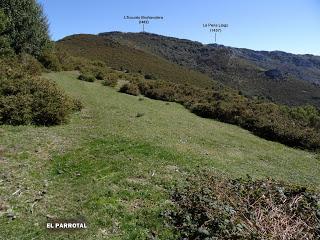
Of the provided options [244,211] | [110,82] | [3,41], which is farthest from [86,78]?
[244,211]

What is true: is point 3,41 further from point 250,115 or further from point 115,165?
point 115,165

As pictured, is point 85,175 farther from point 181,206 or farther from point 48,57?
point 48,57

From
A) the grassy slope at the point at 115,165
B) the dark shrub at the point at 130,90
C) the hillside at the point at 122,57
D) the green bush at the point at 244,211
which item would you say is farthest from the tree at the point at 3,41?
the hillside at the point at 122,57

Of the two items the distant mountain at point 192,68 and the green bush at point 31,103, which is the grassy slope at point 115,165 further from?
the distant mountain at point 192,68

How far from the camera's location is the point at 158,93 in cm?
4666

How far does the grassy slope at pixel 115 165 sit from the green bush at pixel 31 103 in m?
0.92

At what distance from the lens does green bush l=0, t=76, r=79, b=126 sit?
2389 centimetres

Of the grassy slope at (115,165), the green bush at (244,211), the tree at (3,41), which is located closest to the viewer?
the green bush at (244,211)

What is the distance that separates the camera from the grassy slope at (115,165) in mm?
12836

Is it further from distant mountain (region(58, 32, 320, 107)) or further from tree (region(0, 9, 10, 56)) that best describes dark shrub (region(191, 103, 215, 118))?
distant mountain (region(58, 32, 320, 107))

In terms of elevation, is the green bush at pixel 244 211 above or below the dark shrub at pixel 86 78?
below

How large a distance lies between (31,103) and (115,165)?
9.63 meters

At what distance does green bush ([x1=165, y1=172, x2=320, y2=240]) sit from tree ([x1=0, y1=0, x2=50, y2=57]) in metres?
37.5

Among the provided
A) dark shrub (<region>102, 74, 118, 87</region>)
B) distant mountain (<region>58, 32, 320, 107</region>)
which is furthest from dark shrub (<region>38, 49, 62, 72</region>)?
distant mountain (<region>58, 32, 320, 107</region>)
